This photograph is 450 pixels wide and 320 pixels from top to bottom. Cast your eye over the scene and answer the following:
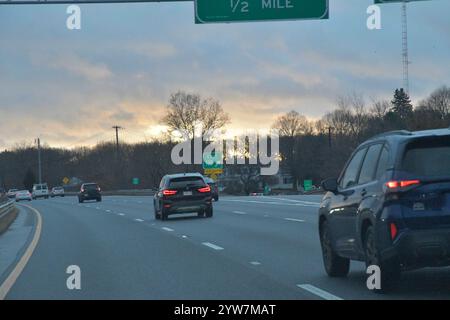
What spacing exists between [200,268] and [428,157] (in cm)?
566

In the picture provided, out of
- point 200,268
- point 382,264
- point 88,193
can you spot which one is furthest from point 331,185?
point 88,193

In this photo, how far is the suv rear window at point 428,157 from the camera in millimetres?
9398

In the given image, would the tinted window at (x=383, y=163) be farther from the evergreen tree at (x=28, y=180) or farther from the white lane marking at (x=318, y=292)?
the evergreen tree at (x=28, y=180)

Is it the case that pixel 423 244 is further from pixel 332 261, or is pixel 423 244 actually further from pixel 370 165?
pixel 332 261

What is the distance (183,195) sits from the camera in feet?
99.7

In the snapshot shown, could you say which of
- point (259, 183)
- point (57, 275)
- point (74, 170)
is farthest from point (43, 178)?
point (57, 275)

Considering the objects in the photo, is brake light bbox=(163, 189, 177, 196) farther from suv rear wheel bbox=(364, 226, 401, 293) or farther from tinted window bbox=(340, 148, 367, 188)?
suv rear wheel bbox=(364, 226, 401, 293)

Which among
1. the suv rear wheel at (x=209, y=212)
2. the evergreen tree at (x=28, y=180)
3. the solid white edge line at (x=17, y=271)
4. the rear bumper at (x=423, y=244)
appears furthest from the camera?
the evergreen tree at (x=28, y=180)

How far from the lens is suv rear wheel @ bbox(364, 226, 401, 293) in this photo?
9.54 metres

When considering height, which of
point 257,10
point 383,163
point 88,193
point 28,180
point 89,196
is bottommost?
point 28,180

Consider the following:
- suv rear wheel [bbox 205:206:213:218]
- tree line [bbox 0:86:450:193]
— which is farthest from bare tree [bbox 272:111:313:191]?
suv rear wheel [bbox 205:206:213:218]

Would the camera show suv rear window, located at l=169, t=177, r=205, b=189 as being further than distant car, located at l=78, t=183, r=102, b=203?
No

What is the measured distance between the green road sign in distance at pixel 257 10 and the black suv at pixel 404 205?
9.15 metres

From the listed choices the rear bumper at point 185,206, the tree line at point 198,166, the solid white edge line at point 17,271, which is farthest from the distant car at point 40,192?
the solid white edge line at point 17,271
